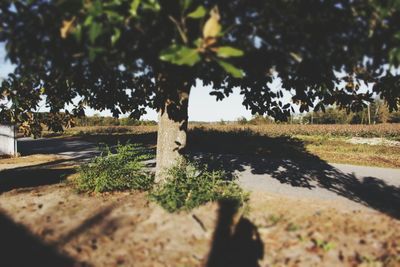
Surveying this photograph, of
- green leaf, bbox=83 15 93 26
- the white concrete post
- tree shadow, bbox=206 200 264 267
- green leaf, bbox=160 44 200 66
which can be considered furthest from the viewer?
the white concrete post

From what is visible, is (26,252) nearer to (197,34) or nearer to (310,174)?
(197,34)

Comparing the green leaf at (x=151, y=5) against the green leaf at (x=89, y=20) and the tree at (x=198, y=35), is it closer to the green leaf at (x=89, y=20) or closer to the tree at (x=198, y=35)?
the tree at (x=198, y=35)

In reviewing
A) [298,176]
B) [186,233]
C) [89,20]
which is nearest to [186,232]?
[186,233]

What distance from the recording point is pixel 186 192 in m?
6.20

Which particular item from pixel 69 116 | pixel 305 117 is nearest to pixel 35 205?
pixel 69 116

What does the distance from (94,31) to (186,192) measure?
404cm

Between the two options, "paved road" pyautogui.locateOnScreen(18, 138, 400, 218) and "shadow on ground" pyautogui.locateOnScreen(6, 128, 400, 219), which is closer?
"paved road" pyautogui.locateOnScreen(18, 138, 400, 218)

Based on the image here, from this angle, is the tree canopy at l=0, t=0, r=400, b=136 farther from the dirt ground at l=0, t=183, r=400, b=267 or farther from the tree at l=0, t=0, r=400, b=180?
the dirt ground at l=0, t=183, r=400, b=267

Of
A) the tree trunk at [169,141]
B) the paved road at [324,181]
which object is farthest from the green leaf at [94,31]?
the paved road at [324,181]

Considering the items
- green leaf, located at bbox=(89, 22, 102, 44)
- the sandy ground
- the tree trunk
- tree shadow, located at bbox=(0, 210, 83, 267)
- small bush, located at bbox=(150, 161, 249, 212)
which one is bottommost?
tree shadow, located at bbox=(0, 210, 83, 267)

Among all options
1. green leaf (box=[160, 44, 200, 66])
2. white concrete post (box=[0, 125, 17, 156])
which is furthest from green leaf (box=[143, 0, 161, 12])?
white concrete post (box=[0, 125, 17, 156])

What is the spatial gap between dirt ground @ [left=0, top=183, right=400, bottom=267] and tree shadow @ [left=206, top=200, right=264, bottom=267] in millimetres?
12

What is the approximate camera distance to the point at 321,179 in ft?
35.2

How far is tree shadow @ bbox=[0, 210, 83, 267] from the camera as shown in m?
3.81
